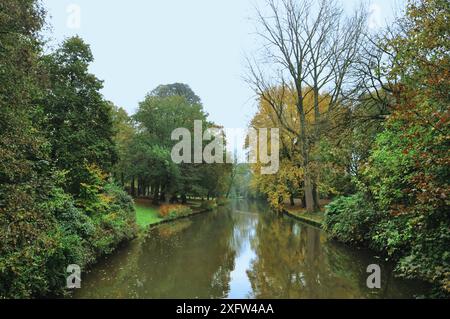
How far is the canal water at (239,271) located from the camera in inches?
270

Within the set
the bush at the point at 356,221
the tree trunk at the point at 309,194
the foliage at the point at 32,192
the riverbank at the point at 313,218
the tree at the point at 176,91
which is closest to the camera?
the foliage at the point at 32,192

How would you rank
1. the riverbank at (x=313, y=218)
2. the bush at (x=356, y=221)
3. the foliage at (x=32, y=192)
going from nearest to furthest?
the foliage at (x=32, y=192), the bush at (x=356, y=221), the riverbank at (x=313, y=218)

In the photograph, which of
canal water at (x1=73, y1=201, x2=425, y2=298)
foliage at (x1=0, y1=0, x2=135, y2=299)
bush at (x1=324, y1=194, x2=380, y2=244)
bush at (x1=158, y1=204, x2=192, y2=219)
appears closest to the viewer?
foliage at (x1=0, y1=0, x2=135, y2=299)

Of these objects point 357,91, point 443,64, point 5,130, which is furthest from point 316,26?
point 5,130

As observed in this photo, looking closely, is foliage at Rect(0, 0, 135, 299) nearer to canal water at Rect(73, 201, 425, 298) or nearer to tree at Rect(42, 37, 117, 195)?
tree at Rect(42, 37, 117, 195)

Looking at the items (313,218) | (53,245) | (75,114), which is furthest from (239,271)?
(313,218)

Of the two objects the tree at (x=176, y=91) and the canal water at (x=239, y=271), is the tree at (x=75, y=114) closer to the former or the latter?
the canal water at (x=239, y=271)

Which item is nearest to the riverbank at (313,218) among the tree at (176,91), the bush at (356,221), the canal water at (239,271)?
the canal water at (239,271)

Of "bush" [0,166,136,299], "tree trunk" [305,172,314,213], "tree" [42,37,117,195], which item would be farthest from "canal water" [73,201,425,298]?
"tree trunk" [305,172,314,213]

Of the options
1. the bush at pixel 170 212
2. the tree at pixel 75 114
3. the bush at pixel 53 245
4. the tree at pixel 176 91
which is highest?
the tree at pixel 176 91

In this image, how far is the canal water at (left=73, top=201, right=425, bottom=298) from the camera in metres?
6.85

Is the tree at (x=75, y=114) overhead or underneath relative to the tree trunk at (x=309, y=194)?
overhead
